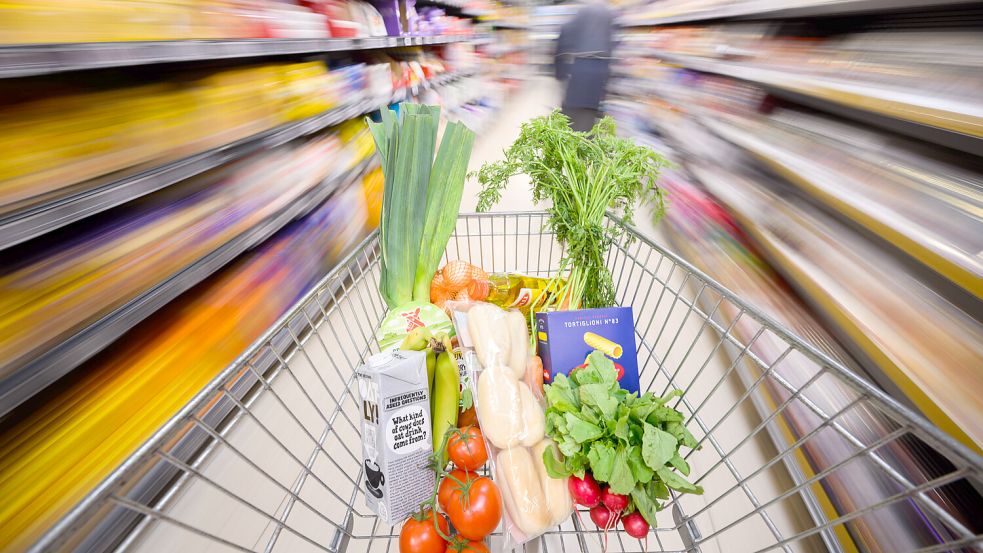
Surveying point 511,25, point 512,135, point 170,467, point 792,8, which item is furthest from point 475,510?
point 511,25

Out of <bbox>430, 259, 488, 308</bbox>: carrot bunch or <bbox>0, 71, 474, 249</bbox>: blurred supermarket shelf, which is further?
<bbox>430, 259, 488, 308</bbox>: carrot bunch

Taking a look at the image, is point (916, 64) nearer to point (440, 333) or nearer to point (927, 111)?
point (927, 111)

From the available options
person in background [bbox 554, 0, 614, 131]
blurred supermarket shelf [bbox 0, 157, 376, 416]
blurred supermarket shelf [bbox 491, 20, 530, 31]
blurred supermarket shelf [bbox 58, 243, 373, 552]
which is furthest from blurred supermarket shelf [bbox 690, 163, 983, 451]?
blurred supermarket shelf [bbox 491, 20, 530, 31]

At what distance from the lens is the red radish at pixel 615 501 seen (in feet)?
2.41

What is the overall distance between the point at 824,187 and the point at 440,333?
1.33 meters

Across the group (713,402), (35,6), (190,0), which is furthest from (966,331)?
(190,0)

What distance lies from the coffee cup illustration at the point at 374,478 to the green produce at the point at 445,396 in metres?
0.18

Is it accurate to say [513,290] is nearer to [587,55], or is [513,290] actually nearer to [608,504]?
[608,504]

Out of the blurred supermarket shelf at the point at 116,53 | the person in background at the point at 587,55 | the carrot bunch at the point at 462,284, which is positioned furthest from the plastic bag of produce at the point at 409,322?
the person in background at the point at 587,55

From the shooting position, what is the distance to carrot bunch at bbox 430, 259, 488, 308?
4.36 feet

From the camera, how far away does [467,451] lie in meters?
0.86

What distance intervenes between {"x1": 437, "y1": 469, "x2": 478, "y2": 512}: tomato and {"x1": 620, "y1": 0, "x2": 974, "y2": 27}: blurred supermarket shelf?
1.53 m

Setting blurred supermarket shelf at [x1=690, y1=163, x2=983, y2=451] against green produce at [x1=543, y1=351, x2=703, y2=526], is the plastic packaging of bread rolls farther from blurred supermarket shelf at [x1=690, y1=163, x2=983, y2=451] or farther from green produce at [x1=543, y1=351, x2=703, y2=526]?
blurred supermarket shelf at [x1=690, y1=163, x2=983, y2=451]

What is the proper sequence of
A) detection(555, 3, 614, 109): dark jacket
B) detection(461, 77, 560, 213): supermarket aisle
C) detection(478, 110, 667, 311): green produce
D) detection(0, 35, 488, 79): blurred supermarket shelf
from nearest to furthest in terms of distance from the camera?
detection(0, 35, 488, 79): blurred supermarket shelf → detection(478, 110, 667, 311): green produce → detection(461, 77, 560, 213): supermarket aisle → detection(555, 3, 614, 109): dark jacket
